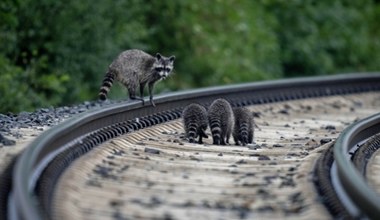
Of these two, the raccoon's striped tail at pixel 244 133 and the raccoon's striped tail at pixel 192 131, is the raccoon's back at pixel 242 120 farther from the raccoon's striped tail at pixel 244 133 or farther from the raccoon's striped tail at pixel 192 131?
the raccoon's striped tail at pixel 192 131

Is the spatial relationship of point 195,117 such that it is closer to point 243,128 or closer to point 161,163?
point 243,128

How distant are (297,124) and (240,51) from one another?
41.7 ft

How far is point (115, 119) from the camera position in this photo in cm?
1209

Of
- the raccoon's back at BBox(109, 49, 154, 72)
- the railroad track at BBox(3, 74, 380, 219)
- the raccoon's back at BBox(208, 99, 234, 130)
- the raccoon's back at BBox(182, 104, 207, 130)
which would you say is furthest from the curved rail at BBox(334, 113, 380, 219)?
the raccoon's back at BBox(109, 49, 154, 72)

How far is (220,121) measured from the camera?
1174 cm

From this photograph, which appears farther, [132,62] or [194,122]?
[132,62]

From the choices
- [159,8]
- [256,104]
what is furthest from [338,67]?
[256,104]

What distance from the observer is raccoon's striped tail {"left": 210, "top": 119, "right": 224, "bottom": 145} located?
11656 millimetres

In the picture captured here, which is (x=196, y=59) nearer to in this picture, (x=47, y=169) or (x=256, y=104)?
(x=256, y=104)

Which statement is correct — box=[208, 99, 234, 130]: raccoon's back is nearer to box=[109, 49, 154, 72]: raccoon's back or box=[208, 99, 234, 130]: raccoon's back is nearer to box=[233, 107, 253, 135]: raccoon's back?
box=[233, 107, 253, 135]: raccoon's back

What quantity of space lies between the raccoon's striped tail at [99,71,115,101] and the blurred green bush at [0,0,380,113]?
13.6ft

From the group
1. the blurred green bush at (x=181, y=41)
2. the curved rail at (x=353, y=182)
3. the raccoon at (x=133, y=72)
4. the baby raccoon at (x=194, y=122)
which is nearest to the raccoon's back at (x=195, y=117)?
the baby raccoon at (x=194, y=122)

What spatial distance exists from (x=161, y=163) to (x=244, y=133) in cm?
253

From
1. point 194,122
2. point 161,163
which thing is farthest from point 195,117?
point 161,163
